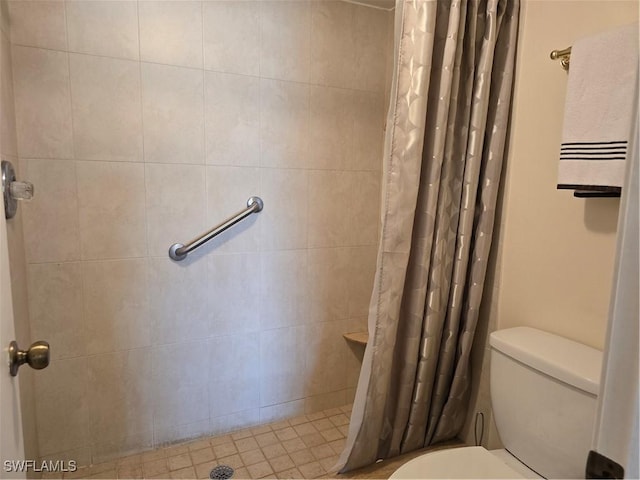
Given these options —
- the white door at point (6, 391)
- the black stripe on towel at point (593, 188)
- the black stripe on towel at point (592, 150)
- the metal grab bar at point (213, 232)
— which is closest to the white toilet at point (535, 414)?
the black stripe on towel at point (593, 188)

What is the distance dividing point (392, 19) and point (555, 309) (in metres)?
1.58

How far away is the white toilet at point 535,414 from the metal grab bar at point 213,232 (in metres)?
1.14

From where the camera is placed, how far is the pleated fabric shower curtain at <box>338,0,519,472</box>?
1.42 meters

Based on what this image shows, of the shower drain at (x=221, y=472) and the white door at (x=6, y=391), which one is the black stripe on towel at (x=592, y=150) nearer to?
the white door at (x=6, y=391)

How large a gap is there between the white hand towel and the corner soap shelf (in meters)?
1.23

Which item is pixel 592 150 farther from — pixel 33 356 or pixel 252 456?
pixel 252 456

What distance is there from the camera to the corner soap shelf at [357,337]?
210cm

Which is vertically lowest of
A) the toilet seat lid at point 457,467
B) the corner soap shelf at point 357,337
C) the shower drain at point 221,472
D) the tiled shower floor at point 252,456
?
the tiled shower floor at point 252,456

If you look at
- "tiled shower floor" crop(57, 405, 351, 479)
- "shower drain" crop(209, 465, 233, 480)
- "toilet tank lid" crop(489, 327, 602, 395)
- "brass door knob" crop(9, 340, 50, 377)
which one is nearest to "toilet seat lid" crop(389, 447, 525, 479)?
"toilet tank lid" crop(489, 327, 602, 395)

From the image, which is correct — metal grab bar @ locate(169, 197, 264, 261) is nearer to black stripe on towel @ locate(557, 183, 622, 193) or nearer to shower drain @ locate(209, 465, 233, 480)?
shower drain @ locate(209, 465, 233, 480)

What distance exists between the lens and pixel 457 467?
1196 mm

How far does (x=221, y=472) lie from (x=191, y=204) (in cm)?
114

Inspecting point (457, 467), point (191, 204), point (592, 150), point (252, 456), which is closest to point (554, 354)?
point (457, 467)

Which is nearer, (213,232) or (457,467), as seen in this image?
(457,467)
